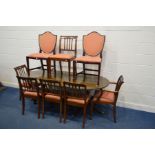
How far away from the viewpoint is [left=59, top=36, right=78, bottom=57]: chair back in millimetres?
3852

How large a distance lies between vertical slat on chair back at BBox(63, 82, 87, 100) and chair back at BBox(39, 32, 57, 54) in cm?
118

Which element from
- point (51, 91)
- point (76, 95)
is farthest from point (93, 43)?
point (51, 91)

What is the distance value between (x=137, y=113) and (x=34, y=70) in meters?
2.53

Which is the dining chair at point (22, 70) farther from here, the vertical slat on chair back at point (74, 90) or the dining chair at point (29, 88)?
the vertical slat on chair back at point (74, 90)

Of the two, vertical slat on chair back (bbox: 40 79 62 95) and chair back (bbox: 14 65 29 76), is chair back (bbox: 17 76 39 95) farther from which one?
chair back (bbox: 14 65 29 76)

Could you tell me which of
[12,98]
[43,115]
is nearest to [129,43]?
[43,115]

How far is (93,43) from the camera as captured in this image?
11.6 ft

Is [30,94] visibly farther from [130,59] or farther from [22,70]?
[130,59]

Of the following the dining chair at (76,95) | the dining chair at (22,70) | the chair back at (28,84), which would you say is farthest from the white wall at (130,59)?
the chair back at (28,84)

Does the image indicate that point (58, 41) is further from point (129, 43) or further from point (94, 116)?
point (94, 116)

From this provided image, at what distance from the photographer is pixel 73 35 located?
3902mm

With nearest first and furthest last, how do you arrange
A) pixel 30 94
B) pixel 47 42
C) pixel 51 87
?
1. pixel 51 87
2. pixel 30 94
3. pixel 47 42

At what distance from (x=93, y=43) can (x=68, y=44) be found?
67 cm
